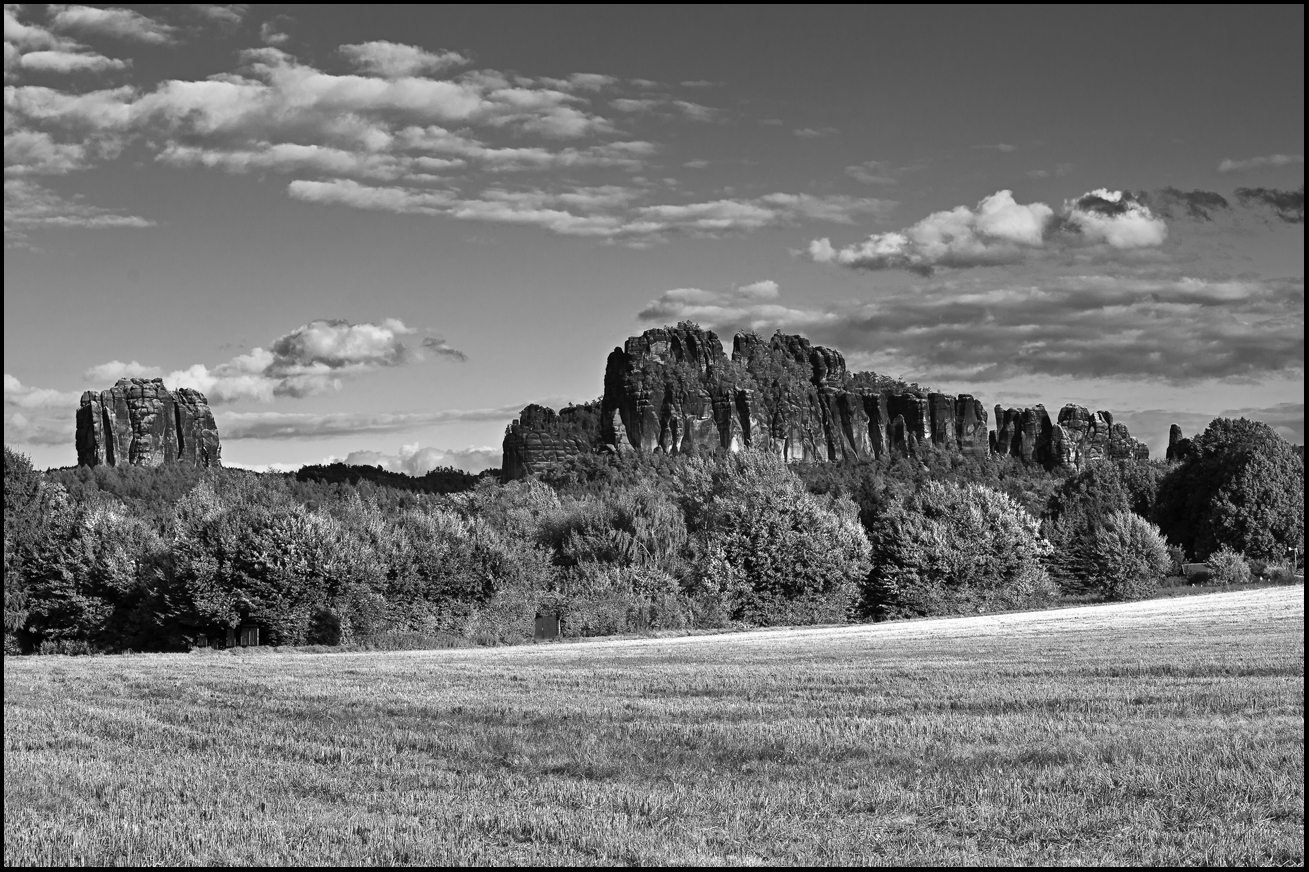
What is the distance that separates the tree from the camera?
78.9m

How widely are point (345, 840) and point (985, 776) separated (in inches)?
225

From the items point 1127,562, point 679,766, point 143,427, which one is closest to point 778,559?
point 1127,562

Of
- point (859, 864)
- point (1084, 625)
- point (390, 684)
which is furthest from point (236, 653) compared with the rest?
point (859, 864)

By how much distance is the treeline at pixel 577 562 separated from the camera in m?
49.6

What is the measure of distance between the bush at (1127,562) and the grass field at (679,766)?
42.3 metres

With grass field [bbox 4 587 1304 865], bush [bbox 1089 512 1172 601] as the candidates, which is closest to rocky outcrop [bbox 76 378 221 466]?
bush [bbox 1089 512 1172 601]

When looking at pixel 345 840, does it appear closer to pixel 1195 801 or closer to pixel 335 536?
pixel 1195 801

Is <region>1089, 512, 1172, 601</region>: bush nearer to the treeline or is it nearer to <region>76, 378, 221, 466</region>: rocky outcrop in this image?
the treeline

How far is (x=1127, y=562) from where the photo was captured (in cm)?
6469

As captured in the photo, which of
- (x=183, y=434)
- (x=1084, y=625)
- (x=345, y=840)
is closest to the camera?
(x=345, y=840)

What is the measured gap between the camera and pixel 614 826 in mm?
10039

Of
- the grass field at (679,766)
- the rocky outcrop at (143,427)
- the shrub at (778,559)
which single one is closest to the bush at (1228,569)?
the shrub at (778,559)

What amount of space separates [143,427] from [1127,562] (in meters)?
133

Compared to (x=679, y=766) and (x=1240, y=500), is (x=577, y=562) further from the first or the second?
(x=679, y=766)
